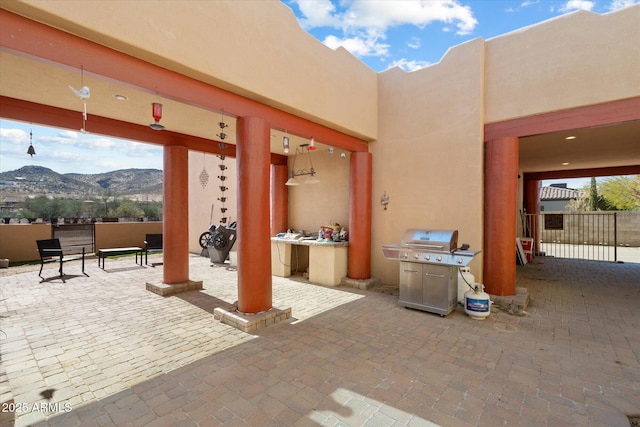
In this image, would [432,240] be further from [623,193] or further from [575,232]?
[623,193]

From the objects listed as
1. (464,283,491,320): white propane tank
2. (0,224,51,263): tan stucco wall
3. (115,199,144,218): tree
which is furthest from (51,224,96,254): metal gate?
(464,283,491,320): white propane tank

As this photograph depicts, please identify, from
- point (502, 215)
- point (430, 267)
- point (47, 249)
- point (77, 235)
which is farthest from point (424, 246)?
point (77, 235)

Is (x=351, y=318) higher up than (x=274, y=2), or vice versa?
(x=274, y=2)

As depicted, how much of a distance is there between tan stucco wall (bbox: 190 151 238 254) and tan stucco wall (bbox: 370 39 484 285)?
7.21 metres

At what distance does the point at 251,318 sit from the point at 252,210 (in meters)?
1.69

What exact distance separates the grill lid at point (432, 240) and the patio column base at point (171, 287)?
4.83 meters

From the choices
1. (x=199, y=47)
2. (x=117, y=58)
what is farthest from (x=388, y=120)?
(x=117, y=58)

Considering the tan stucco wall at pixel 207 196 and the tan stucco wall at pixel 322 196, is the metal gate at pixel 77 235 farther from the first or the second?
the tan stucco wall at pixel 322 196

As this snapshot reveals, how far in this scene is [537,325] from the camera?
461 cm

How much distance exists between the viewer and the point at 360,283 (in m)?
6.86

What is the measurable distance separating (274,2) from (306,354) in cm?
536

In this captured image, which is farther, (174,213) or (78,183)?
(78,183)

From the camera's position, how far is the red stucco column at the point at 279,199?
921 centimetres

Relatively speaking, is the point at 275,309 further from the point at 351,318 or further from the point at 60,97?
the point at 60,97
